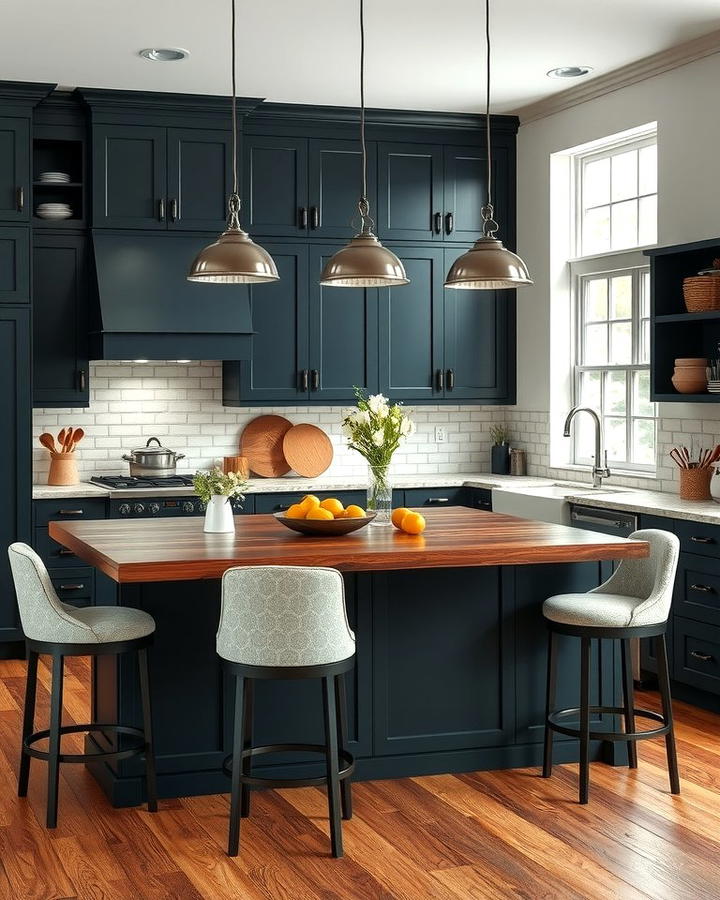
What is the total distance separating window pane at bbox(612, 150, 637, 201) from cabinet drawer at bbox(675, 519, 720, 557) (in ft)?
7.21

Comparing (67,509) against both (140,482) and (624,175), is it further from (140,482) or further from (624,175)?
(624,175)

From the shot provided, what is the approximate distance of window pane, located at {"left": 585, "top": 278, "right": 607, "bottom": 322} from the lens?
714 cm

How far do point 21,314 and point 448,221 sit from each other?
2629 millimetres

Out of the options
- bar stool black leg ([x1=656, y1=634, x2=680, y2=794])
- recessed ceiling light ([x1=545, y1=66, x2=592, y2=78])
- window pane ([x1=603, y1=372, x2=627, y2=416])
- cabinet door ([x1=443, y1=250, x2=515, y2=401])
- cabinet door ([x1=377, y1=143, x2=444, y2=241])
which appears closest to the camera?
bar stool black leg ([x1=656, y1=634, x2=680, y2=794])

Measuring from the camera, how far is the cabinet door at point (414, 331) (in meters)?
7.55

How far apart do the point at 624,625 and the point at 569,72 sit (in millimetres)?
3462

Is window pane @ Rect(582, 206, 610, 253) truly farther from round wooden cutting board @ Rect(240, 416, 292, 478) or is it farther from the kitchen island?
the kitchen island

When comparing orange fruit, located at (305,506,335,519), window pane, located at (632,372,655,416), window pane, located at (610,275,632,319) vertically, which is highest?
window pane, located at (610,275,632,319)

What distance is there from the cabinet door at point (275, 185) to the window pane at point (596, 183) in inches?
64.7

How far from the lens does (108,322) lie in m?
6.75

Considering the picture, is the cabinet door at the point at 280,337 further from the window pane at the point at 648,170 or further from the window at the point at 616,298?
the window pane at the point at 648,170

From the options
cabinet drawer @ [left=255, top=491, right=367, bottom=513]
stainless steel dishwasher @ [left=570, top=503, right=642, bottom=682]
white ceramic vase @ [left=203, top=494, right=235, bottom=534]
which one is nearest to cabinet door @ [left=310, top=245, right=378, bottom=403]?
cabinet drawer @ [left=255, top=491, right=367, bottom=513]

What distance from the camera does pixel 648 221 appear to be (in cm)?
671

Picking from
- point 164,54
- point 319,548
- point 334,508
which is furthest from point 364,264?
point 164,54
